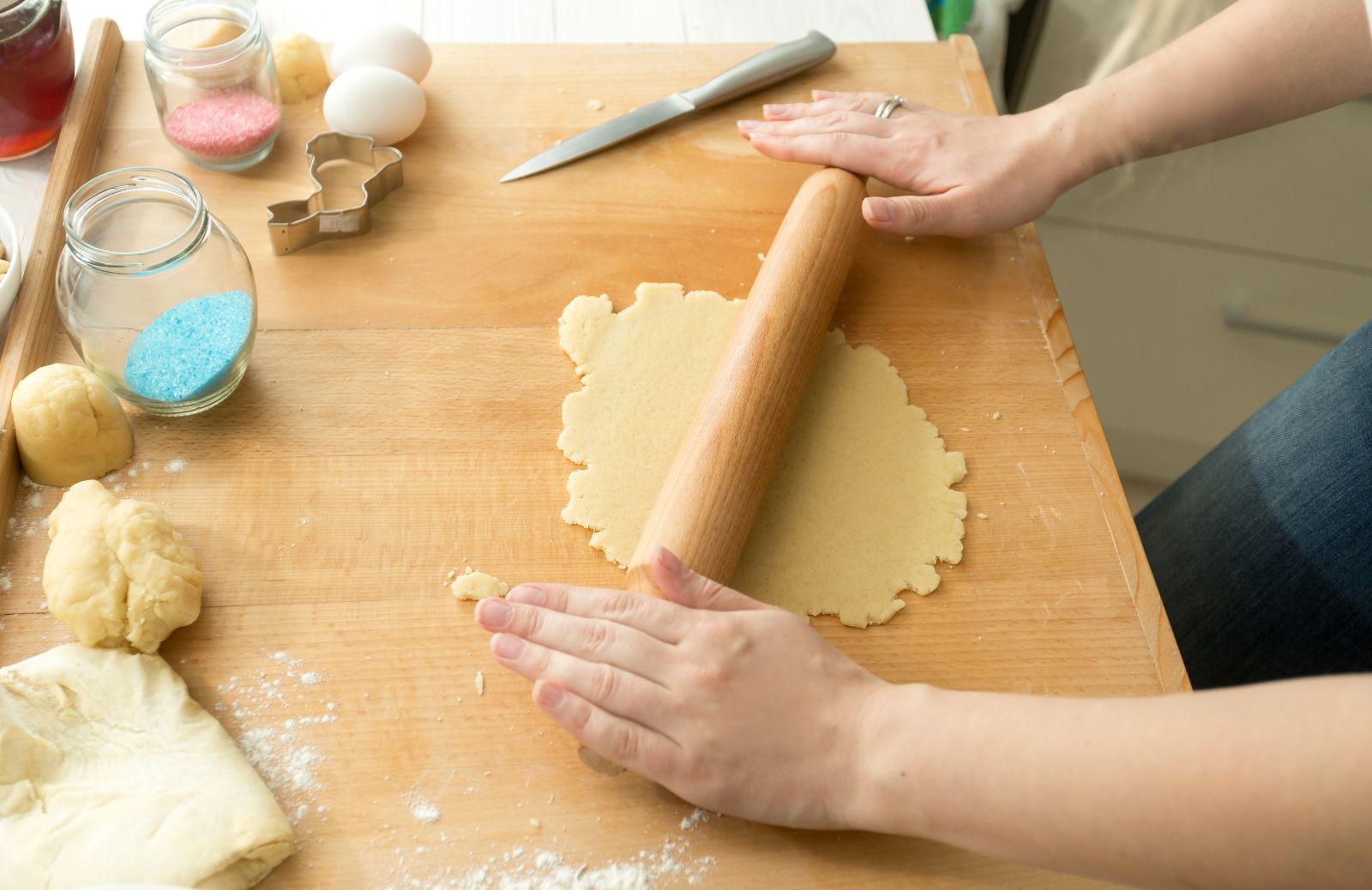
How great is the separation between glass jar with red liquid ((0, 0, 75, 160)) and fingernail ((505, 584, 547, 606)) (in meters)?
0.83

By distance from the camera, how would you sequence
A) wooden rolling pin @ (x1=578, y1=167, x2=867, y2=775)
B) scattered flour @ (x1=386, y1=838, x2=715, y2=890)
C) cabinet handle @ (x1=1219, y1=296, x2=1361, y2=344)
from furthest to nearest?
cabinet handle @ (x1=1219, y1=296, x2=1361, y2=344), wooden rolling pin @ (x1=578, y1=167, x2=867, y2=775), scattered flour @ (x1=386, y1=838, x2=715, y2=890)

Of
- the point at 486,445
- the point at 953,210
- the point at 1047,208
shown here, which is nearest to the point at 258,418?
the point at 486,445

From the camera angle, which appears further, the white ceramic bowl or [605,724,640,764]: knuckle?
the white ceramic bowl

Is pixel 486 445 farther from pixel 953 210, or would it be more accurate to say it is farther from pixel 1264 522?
pixel 1264 522

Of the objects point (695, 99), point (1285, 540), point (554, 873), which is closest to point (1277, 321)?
point (1285, 540)

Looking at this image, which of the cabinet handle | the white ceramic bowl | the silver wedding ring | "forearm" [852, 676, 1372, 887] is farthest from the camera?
the cabinet handle

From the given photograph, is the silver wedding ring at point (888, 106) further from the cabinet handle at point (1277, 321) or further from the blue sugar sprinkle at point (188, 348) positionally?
the cabinet handle at point (1277, 321)

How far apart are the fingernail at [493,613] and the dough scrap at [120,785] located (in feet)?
0.66

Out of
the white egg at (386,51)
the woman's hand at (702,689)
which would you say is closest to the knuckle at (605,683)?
the woman's hand at (702,689)

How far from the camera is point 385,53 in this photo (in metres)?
1.27

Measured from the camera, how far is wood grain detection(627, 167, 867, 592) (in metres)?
0.90

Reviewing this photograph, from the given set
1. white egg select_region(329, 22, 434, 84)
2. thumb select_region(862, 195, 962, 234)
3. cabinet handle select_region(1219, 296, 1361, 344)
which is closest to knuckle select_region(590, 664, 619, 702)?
thumb select_region(862, 195, 962, 234)

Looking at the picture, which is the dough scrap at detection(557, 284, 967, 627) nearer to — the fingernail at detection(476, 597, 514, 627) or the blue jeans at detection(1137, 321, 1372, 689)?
the fingernail at detection(476, 597, 514, 627)

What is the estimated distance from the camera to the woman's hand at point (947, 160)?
1.19 metres
